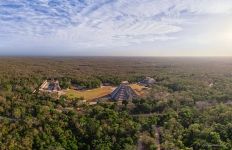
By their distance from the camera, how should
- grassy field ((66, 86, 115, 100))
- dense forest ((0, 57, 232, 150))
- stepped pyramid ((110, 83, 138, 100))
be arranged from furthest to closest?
grassy field ((66, 86, 115, 100)) < stepped pyramid ((110, 83, 138, 100)) < dense forest ((0, 57, 232, 150))

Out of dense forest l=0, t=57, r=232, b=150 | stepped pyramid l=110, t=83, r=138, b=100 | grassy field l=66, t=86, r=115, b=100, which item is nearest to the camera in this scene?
dense forest l=0, t=57, r=232, b=150

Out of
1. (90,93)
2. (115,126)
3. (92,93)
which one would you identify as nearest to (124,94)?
(92,93)

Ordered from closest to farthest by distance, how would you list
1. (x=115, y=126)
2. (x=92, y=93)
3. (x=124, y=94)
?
1. (x=115, y=126)
2. (x=124, y=94)
3. (x=92, y=93)

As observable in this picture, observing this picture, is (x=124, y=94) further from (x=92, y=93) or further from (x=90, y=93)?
(x=90, y=93)

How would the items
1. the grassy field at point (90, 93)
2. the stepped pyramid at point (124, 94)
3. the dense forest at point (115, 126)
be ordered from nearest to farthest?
the dense forest at point (115, 126), the stepped pyramid at point (124, 94), the grassy field at point (90, 93)

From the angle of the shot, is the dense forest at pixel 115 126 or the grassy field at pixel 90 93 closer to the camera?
the dense forest at pixel 115 126

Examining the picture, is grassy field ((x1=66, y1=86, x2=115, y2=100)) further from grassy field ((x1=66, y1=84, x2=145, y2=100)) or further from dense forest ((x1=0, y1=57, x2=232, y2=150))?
dense forest ((x1=0, y1=57, x2=232, y2=150))

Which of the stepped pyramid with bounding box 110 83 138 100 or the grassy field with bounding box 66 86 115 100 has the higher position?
the stepped pyramid with bounding box 110 83 138 100

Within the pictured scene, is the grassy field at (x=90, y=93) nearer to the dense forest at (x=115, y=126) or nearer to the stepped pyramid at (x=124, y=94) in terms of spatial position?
the stepped pyramid at (x=124, y=94)

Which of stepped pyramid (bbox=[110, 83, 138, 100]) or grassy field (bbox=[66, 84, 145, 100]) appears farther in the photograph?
grassy field (bbox=[66, 84, 145, 100])

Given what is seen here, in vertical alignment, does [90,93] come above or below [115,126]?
below

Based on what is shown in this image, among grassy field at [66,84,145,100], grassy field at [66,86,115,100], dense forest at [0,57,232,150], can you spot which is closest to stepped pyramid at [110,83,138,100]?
grassy field at [66,84,145,100]

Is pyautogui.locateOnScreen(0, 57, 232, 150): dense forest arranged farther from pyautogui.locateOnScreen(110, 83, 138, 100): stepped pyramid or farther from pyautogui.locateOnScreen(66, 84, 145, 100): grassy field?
pyautogui.locateOnScreen(66, 84, 145, 100): grassy field

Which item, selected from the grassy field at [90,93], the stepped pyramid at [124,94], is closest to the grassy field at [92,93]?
the grassy field at [90,93]
